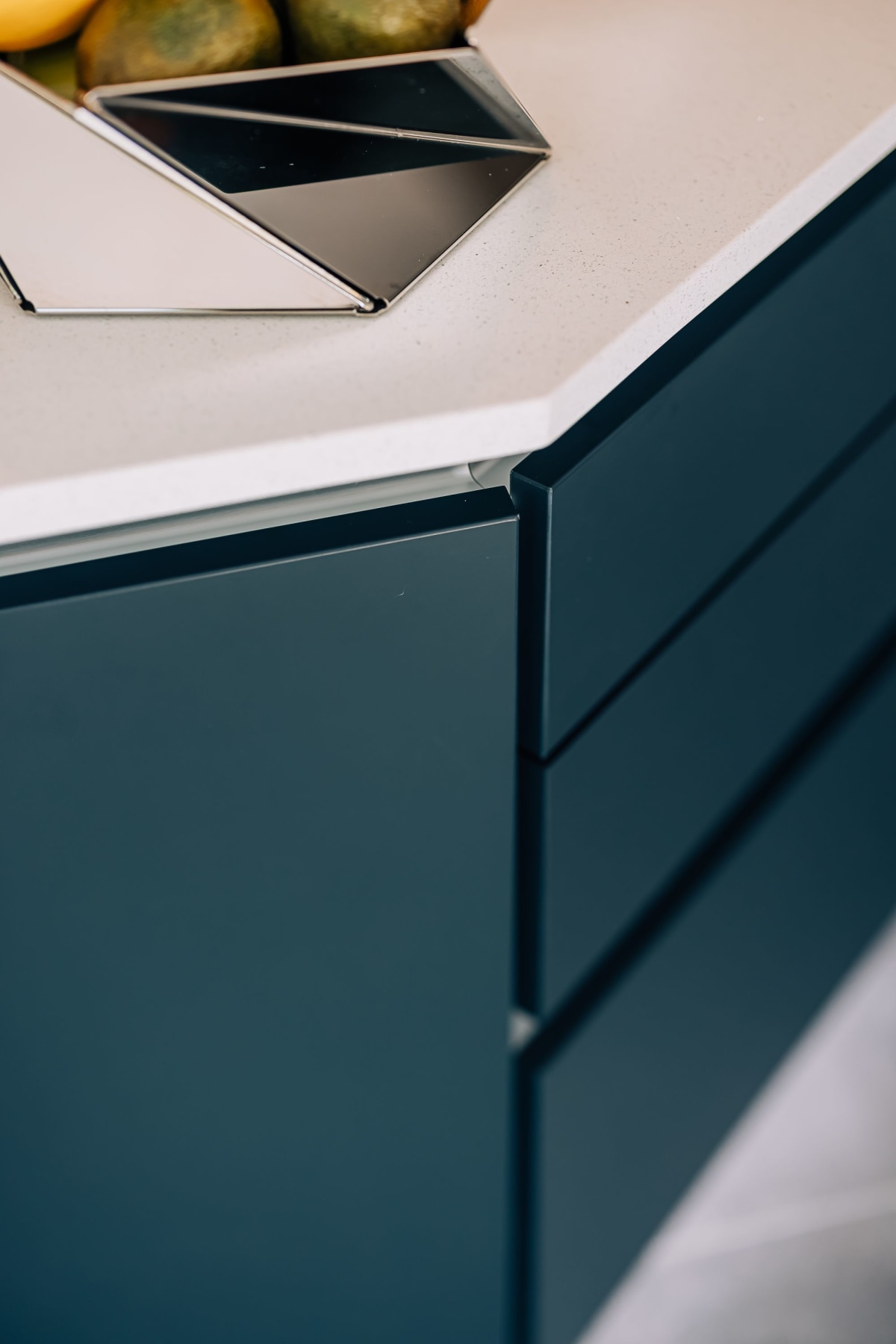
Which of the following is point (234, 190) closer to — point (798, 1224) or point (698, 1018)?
point (698, 1018)

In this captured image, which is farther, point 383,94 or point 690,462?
point 690,462

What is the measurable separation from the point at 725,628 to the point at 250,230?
419 millimetres

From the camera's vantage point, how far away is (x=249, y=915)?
0.57 metres

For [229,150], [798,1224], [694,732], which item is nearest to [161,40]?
[229,150]

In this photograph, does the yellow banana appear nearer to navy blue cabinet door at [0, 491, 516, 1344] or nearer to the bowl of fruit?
the bowl of fruit

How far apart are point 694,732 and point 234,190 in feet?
1.54

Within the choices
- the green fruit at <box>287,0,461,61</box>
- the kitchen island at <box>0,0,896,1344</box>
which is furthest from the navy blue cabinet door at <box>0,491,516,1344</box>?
the green fruit at <box>287,0,461,61</box>

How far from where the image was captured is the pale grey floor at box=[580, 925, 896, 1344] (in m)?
1.05

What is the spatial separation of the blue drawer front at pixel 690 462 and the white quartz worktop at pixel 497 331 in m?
0.04

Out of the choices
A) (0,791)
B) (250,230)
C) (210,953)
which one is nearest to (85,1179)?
(210,953)

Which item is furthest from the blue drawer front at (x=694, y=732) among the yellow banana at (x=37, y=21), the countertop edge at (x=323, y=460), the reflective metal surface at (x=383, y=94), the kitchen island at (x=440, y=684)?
the yellow banana at (x=37, y=21)

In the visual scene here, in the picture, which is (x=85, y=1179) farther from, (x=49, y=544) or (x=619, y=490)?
(x=619, y=490)

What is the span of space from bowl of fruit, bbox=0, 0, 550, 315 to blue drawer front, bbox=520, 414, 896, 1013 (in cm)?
30

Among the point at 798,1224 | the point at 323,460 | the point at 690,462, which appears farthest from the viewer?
the point at 798,1224
